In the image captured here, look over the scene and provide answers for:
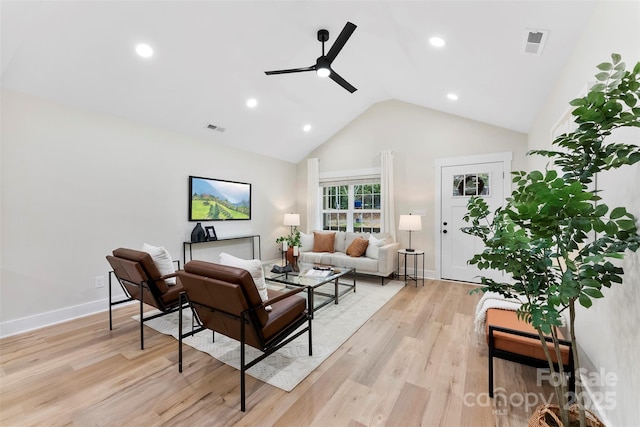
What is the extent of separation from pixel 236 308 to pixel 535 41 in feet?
10.5

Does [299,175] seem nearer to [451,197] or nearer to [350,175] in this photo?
[350,175]

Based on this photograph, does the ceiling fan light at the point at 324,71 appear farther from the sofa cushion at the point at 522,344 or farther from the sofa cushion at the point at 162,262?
the sofa cushion at the point at 522,344

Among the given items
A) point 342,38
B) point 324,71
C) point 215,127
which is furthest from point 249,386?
point 215,127

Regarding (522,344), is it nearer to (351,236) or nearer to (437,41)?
(437,41)

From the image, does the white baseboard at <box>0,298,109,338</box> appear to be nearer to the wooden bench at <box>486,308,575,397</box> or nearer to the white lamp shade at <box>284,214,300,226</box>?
the white lamp shade at <box>284,214,300,226</box>

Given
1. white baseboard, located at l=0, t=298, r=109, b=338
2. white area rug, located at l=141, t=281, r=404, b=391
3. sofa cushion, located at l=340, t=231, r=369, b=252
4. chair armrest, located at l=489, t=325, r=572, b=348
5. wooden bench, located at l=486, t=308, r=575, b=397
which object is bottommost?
white area rug, located at l=141, t=281, r=404, b=391

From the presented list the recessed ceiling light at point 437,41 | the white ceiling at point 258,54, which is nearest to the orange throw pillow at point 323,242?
the white ceiling at point 258,54

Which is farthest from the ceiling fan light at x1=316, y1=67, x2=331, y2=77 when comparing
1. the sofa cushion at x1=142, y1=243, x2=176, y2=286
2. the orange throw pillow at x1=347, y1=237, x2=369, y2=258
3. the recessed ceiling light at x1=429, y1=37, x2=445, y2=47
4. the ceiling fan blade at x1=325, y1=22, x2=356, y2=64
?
the orange throw pillow at x1=347, y1=237, x2=369, y2=258

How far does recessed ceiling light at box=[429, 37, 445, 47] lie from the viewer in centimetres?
269

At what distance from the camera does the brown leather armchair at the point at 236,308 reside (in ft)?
5.93

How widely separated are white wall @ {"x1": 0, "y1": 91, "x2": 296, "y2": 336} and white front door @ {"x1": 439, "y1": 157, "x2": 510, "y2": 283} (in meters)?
4.48

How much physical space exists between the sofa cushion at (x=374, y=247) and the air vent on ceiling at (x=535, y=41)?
10.6 ft

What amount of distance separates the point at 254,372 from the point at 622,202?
2634mm

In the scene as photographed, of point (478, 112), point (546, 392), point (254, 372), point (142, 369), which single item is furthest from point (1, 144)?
point (478, 112)
